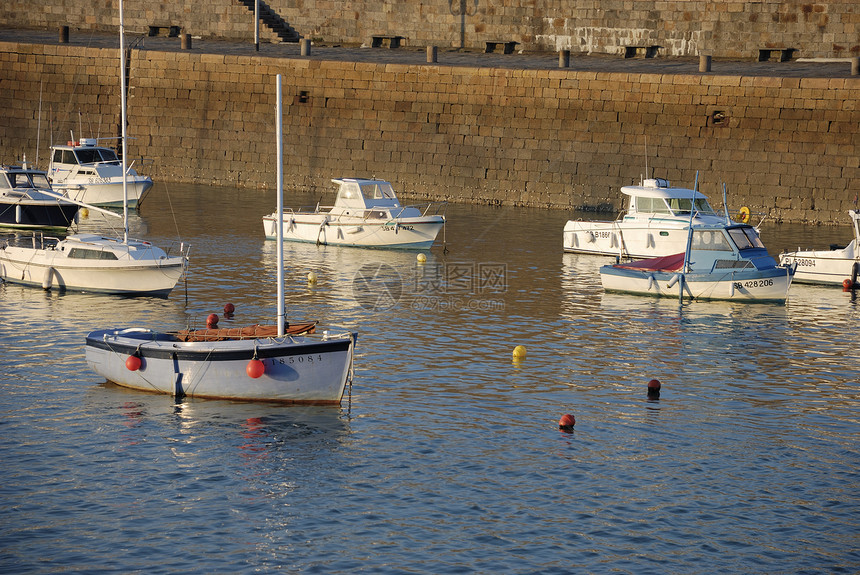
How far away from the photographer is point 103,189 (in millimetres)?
35969

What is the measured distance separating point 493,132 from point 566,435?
72.5 feet

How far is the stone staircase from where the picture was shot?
44875 millimetres

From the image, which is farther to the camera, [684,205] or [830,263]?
[684,205]

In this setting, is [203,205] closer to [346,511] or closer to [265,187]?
[265,187]

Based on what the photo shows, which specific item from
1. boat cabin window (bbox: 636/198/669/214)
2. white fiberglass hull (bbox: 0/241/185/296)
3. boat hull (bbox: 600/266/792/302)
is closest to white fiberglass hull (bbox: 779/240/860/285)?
boat hull (bbox: 600/266/792/302)

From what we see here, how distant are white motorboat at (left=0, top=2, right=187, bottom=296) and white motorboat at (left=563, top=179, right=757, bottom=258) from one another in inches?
423

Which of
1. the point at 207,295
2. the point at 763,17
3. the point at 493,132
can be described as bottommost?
the point at 207,295

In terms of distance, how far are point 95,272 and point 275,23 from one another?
76.8 ft

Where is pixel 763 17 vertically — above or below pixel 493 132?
above

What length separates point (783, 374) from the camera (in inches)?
758

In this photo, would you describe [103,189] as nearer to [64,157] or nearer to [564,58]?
[64,157]

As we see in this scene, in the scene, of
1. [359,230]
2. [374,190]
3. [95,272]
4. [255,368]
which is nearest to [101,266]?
[95,272]

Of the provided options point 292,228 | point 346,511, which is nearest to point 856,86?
point 292,228

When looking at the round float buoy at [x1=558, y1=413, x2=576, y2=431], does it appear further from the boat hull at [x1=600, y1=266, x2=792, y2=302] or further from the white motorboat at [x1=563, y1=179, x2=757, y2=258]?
the white motorboat at [x1=563, y1=179, x2=757, y2=258]
